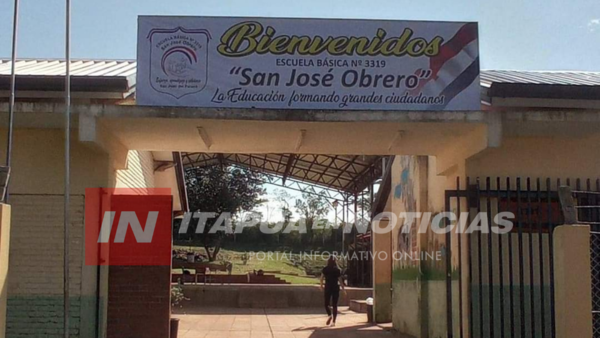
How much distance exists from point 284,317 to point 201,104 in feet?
34.0

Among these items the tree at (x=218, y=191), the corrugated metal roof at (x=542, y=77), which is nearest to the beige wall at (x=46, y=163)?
the corrugated metal roof at (x=542, y=77)

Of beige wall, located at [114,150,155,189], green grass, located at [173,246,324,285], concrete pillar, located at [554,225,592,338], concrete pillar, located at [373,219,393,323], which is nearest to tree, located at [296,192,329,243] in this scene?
green grass, located at [173,246,324,285]

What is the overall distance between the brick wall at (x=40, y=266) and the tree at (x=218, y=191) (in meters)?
25.7

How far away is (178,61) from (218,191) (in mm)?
27458

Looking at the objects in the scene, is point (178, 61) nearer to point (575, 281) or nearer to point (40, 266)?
point (40, 266)

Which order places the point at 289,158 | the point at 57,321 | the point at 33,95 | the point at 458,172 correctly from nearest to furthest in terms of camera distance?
the point at 33,95 < the point at 57,321 < the point at 458,172 < the point at 289,158

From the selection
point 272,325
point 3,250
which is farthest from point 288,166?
point 3,250

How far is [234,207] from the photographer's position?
120ft

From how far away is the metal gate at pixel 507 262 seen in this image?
10.1 m

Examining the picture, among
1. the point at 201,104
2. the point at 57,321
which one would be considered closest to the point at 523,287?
the point at 201,104

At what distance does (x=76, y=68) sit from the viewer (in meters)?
A: 10.7

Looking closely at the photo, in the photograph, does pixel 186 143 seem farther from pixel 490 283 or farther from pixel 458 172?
pixel 490 283

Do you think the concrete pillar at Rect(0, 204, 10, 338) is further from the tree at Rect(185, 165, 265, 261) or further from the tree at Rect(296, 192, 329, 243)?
the tree at Rect(296, 192, 329, 243)

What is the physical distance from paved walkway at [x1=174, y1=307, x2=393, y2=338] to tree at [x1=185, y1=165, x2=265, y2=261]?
1599cm
